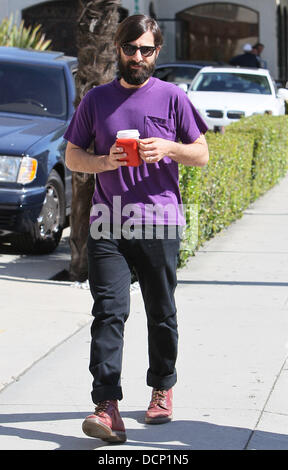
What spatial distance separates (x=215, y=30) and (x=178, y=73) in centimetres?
1210

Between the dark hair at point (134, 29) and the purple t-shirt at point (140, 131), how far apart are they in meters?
0.20

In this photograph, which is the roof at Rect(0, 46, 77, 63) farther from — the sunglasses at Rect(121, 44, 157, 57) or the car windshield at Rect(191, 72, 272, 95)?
the car windshield at Rect(191, 72, 272, 95)

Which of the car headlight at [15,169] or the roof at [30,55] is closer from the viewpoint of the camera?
the car headlight at [15,169]

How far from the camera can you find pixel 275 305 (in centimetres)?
776

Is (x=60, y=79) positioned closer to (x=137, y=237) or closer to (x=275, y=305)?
(x=275, y=305)

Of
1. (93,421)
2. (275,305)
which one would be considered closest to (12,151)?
(275,305)

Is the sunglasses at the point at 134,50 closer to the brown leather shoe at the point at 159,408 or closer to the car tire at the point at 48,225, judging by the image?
the brown leather shoe at the point at 159,408

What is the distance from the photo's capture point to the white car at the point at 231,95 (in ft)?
62.3

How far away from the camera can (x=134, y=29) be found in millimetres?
4871

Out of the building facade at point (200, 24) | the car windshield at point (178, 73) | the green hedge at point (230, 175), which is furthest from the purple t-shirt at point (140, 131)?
the building facade at point (200, 24)

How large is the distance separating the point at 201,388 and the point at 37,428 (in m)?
1.03

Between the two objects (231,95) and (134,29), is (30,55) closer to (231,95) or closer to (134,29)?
(134,29)

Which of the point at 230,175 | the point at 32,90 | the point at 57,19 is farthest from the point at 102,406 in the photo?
the point at 57,19

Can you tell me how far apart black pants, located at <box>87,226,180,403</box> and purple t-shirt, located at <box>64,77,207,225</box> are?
14 cm
